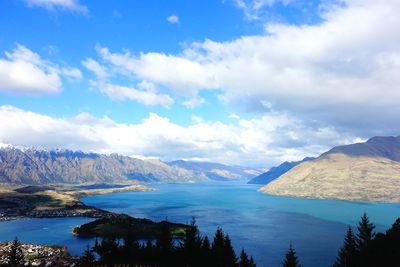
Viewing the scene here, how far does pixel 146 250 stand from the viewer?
108 meters

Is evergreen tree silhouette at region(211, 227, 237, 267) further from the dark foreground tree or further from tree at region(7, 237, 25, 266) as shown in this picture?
tree at region(7, 237, 25, 266)

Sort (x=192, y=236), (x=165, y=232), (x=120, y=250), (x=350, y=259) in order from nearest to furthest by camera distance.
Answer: (x=192, y=236) → (x=165, y=232) → (x=120, y=250) → (x=350, y=259)

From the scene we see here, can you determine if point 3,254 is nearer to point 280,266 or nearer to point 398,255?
point 280,266

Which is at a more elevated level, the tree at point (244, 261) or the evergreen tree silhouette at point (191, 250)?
the evergreen tree silhouette at point (191, 250)

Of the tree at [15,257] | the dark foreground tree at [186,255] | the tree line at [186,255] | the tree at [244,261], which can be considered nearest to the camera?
the dark foreground tree at [186,255]

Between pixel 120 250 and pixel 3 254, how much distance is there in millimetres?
92367

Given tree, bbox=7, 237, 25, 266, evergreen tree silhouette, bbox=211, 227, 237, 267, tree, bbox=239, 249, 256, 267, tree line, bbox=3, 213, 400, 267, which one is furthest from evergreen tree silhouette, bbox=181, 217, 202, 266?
tree, bbox=7, 237, 25, 266

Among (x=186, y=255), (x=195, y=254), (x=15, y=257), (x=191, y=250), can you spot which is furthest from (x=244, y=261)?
(x=15, y=257)

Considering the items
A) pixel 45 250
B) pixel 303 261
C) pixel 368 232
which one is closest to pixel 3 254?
pixel 45 250

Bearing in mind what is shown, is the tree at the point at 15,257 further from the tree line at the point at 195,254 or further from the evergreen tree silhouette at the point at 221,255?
the evergreen tree silhouette at the point at 221,255

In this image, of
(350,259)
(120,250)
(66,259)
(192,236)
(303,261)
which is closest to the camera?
(192,236)

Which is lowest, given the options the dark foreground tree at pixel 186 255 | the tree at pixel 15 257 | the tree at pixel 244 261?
the tree at pixel 15 257

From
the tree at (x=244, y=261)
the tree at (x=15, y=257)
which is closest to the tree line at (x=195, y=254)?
the tree at (x=244, y=261)

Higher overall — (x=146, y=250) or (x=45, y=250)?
(x=146, y=250)
